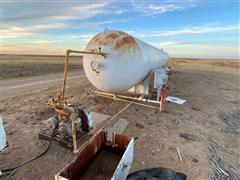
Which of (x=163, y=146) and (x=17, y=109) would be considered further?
(x=17, y=109)

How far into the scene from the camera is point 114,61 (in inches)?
157

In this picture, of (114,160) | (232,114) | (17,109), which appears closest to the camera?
(114,160)

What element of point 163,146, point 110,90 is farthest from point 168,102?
point 163,146

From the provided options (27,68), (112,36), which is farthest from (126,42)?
(27,68)

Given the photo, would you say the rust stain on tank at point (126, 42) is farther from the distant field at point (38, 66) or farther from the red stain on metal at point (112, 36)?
the distant field at point (38, 66)

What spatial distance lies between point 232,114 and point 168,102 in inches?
77.3

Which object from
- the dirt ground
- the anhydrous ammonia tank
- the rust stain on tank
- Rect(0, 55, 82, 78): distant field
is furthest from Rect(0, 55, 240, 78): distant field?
the rust stain on tank

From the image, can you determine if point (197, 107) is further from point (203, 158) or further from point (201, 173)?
point (201, 173)

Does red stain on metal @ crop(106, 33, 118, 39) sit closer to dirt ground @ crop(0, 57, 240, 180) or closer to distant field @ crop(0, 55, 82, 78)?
dirt ground @ crop(0, 57, 240, 180)

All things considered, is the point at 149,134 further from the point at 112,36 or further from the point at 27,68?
the point at 27,68

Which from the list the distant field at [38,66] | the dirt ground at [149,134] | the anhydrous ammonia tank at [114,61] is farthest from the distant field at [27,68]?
the anhydrous ammonia tank at [114,61]

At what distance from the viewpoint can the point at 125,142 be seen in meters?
2.51

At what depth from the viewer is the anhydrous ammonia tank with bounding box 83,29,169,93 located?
402 cm

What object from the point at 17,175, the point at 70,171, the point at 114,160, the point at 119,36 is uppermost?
the point at 119,36
